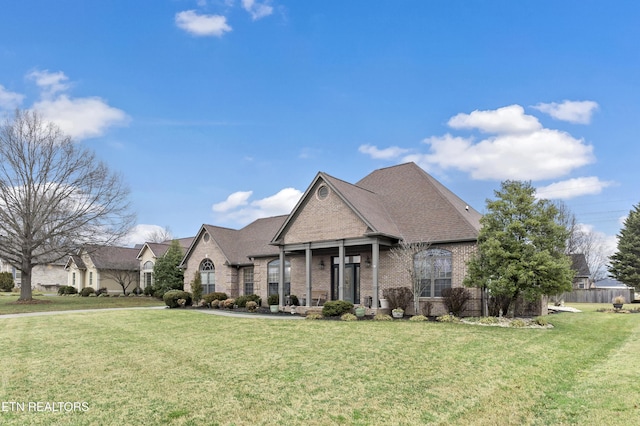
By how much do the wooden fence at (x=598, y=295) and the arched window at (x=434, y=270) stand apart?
26.6m

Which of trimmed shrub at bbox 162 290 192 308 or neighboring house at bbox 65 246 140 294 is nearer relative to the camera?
trimmed shrub at bbox 162 290 192 308

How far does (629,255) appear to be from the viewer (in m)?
37.8

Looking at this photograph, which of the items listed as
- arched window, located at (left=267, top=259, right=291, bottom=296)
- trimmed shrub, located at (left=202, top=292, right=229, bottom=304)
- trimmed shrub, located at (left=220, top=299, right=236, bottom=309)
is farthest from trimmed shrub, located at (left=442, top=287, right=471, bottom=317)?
trimmed shrub, located at (left=202, top=292, right=229, bottom=304)

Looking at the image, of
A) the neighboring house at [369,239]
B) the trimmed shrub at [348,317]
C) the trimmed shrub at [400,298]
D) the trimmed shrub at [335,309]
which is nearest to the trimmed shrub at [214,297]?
the neighboring house at [369,239]

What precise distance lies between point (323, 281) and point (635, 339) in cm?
1441

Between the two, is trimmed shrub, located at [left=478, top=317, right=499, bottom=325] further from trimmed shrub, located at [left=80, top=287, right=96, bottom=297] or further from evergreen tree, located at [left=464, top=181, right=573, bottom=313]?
trimmed shrub, located at [left=80, top=287, right=96, bottom=297]

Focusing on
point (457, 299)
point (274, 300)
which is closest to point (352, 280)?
point (274, 300)

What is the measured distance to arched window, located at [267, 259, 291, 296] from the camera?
27016mm

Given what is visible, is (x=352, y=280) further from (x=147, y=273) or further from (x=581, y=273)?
(x=581, y=273)

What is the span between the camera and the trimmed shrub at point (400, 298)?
2062cm

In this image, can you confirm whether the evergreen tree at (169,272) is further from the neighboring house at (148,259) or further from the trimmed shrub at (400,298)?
the trimmed shrub at (400,298)

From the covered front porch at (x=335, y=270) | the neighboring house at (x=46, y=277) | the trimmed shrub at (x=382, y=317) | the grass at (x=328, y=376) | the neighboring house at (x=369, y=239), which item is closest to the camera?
the grass at (x=328, y=376)

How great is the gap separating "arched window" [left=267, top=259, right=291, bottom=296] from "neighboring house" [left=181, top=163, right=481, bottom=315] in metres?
0.06

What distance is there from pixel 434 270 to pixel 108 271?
40290 millimetres
